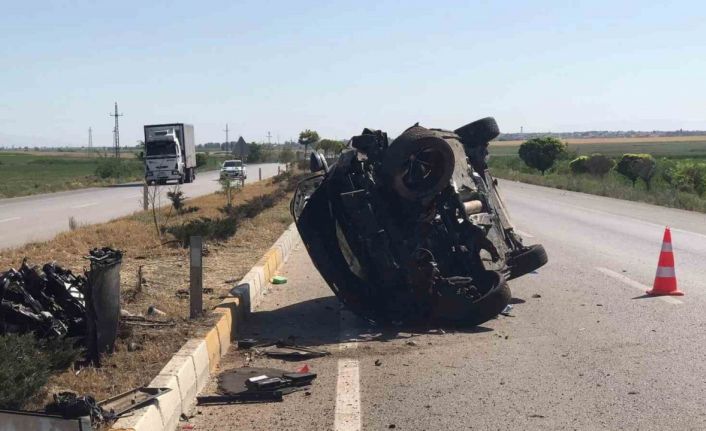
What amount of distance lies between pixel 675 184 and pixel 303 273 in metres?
29.9

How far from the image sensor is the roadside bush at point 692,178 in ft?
121

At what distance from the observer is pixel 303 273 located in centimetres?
1230

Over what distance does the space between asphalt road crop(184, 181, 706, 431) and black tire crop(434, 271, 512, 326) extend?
14 centimetres

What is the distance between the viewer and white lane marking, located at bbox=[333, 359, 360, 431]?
209 inches

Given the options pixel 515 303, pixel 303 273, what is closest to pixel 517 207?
pixel 303 273

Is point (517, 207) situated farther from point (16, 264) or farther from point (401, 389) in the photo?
point (401, 389)

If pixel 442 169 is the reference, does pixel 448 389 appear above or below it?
below

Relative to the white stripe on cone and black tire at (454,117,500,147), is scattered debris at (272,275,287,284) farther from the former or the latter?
the white stripe on cone

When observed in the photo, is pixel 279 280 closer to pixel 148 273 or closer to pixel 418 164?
pixel 148 273

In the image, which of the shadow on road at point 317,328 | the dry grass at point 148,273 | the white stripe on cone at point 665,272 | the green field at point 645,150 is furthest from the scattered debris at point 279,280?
the green field at point 645,150

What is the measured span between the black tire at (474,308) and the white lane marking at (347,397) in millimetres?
1369

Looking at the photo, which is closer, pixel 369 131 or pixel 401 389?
pixel 401 389

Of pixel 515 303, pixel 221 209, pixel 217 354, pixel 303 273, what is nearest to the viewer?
pixel 217 354

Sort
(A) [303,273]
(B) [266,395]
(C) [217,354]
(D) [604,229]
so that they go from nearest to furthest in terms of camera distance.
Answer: (B) [266,395], (C) [217,354], (A) [303,273], (D) [604,229]
